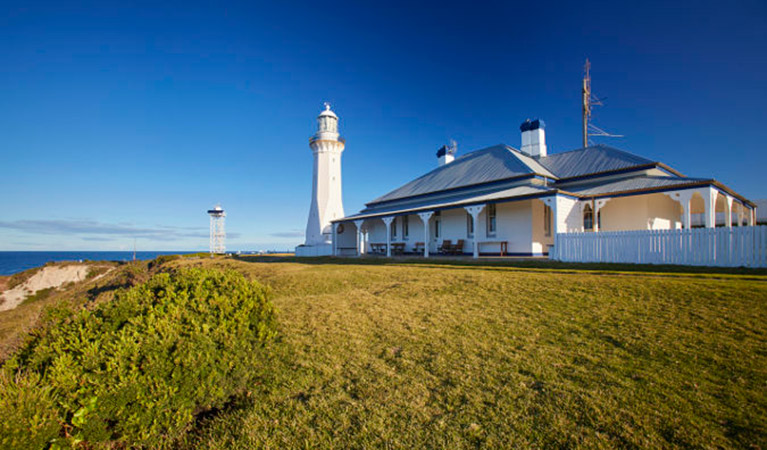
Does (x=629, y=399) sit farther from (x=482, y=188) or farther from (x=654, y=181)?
(x=482, y=188)

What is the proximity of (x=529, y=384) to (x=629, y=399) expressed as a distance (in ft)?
3.21

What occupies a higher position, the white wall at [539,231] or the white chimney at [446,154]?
the white chimney at [446,154]

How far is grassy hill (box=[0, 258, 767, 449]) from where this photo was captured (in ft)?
10.9

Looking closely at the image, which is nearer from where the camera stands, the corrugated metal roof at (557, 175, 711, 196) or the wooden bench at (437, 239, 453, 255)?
the corrugated metal roof at (557, 175, 711, 196)

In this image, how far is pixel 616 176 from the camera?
17484 mm

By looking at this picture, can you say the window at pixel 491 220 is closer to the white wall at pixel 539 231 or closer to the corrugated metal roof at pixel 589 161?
the white wall at pixel 539 231

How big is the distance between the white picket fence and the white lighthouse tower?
793 inches

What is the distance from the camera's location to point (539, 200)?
1761 cm

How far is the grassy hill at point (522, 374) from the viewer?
3.33 metres

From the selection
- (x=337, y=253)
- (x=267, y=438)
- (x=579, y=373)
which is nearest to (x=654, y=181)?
(x=579, y=373)

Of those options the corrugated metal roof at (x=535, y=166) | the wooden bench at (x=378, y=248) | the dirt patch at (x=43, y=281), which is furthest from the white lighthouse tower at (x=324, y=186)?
the dirt patch at (x=43, y=281)

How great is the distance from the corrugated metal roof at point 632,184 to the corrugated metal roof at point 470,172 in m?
3.05

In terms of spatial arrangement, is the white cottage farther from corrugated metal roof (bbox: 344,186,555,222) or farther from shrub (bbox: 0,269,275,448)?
shrub (bbox: 0,269,275,448)

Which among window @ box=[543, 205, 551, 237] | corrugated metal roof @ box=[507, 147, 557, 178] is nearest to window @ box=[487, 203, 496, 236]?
window @ box=[543, 205, 551, 237]
